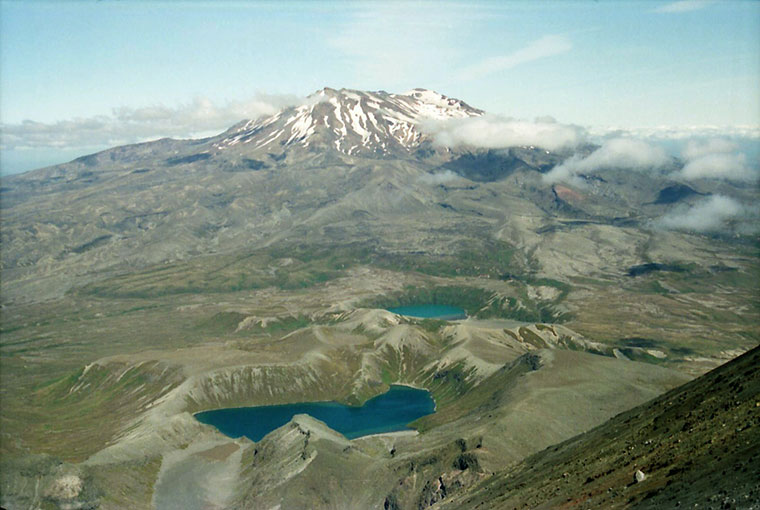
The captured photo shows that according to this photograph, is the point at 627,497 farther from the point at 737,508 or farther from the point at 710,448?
the point at 737,508

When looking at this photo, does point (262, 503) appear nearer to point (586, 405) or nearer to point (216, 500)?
point (216, 500)

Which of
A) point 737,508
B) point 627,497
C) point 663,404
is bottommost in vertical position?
point 663,404

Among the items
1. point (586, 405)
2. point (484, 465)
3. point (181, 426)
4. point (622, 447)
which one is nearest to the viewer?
point (622, 447)

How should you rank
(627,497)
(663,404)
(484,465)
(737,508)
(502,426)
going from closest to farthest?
1. (737,508)
2. (627,497)
3. (663,404)
4. (484,465)
5. (502,426)

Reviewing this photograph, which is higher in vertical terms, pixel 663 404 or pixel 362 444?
pixel 663 404

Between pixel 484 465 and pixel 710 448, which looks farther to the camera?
pixel 484 465

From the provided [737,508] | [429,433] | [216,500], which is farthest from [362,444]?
[737,508]
